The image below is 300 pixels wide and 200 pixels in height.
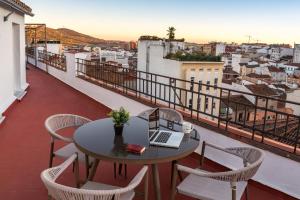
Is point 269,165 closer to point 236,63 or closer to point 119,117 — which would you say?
point 119,117

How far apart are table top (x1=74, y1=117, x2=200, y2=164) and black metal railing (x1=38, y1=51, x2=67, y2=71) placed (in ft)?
26.8

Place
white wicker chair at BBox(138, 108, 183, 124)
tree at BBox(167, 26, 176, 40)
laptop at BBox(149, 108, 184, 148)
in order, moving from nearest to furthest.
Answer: laptop at BBox(149, 108, 184, 148) → white wicker chair at BBox(138, 108, 183, 124) → tree at BBox(167, 26, 176, 40)

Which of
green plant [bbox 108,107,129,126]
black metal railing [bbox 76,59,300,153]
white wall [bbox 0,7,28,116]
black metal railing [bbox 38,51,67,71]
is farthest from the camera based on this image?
black metal railing [bbox 38,51,67,71]

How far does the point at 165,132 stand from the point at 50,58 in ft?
38.3

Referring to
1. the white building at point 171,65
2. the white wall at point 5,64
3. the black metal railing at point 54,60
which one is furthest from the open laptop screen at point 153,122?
the white building at point 171,65

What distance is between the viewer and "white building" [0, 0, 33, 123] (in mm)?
6223

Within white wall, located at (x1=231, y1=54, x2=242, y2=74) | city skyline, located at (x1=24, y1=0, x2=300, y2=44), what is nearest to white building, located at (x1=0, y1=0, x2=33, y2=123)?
city skyline, located at (x1=24, y1=0, x2=300, y2=44)

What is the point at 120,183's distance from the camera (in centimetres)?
340

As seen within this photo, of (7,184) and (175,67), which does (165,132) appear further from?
(175,67)

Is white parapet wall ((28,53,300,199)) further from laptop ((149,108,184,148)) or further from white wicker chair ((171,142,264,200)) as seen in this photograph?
laptop ((149,108,184,148))

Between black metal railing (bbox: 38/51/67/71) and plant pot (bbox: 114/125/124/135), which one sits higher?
black metal railing (bbox: 38/51/67/71)

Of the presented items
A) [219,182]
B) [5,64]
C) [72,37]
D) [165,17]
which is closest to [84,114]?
[5,64]

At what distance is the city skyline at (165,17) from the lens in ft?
76.8

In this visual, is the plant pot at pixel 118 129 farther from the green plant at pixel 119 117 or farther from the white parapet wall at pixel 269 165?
the white parapet wall at pixel 269 165
